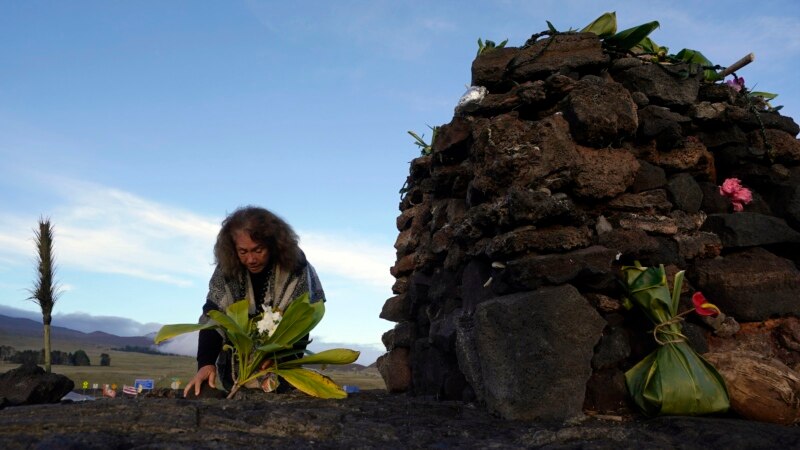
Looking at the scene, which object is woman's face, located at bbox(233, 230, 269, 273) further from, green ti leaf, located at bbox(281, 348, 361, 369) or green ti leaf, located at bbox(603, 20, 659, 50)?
green ti leaf, located at bbox(603, 20, 659, 50)

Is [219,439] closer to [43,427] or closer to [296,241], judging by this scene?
[43,427]

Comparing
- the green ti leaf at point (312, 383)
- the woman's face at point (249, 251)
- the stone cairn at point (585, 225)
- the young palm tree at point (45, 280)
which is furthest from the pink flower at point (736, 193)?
the young palm tree at point (45, 280)

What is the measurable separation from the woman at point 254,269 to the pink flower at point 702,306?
2.42m

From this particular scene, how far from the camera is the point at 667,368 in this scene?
3.38 meters

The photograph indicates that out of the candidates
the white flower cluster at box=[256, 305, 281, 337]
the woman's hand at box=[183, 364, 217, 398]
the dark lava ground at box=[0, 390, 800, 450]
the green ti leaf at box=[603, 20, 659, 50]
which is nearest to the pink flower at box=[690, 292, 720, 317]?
the dark lava ground at box=[0, 390, 800, 450]

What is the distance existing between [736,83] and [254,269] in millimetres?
3802

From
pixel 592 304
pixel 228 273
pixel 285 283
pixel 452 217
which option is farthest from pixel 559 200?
pixel 228 273

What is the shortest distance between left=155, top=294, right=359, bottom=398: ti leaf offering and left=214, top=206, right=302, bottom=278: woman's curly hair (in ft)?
1.92

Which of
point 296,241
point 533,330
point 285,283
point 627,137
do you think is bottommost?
point 533,330

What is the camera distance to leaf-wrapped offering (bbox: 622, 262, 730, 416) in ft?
10.7

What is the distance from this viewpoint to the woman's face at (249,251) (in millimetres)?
4672

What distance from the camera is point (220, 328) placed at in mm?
4348

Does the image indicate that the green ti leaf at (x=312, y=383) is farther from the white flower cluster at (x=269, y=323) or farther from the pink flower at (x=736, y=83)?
the pink flower at (x=736, y=83)

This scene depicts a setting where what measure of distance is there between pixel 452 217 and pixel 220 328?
175 centimetres
